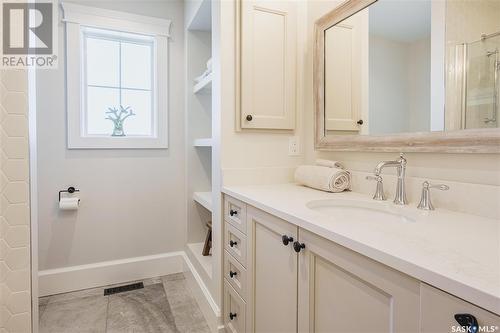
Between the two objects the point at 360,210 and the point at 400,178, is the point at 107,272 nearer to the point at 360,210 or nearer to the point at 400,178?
the point at 360,210

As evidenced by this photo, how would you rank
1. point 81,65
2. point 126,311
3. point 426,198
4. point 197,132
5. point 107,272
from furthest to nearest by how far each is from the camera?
point 197,132 < point 107,272 < point 81,65 < point 126,311 < point 426,198

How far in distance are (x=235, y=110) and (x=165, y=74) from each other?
1.08 meters

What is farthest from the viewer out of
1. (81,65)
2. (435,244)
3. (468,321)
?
(81,65)

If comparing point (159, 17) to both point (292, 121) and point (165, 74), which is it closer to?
point (165, 74)

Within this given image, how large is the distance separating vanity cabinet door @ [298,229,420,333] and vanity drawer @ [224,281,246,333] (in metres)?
0.52

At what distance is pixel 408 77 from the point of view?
1166mm

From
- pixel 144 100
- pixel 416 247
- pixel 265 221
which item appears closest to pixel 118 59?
pixel 144 100

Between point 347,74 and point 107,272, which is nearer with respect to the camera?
point 347,74

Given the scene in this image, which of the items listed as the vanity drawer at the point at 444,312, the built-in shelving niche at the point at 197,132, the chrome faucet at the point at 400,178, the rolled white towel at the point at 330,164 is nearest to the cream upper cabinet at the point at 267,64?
the rolled white towel at the point at 330,164

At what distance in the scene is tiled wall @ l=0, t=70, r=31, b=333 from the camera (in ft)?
3.43

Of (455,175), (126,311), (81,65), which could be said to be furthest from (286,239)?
(81,65)

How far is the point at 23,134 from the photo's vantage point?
1.07 meters

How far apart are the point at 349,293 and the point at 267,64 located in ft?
4.24

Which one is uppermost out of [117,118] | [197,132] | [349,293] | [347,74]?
[347,74]
